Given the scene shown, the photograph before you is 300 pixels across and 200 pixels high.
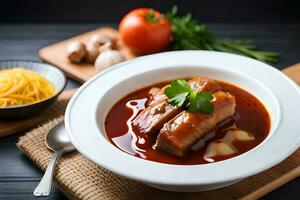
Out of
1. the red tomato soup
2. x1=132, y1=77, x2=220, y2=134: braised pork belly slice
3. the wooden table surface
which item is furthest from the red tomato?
x1=132, y1=77, x2=220, y2=134: braised pork belly slice

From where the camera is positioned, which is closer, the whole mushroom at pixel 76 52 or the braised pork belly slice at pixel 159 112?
the braised pork belly slice at pixel 159 112

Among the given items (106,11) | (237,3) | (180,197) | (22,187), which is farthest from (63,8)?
(180,197)

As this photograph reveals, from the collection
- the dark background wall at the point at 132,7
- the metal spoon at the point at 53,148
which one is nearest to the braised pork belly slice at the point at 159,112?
the metal spoon at the point at 53,148

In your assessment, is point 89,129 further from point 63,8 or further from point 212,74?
point 63,8

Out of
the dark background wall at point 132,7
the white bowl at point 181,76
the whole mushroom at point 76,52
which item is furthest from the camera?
the dark background wall at point 132,7

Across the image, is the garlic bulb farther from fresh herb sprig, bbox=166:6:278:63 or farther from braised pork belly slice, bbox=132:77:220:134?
braised pork belly slice, bbox=132:77:220:134

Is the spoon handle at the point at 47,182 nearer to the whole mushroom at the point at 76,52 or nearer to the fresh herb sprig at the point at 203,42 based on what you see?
the whole mushroom at the point at 76,52
